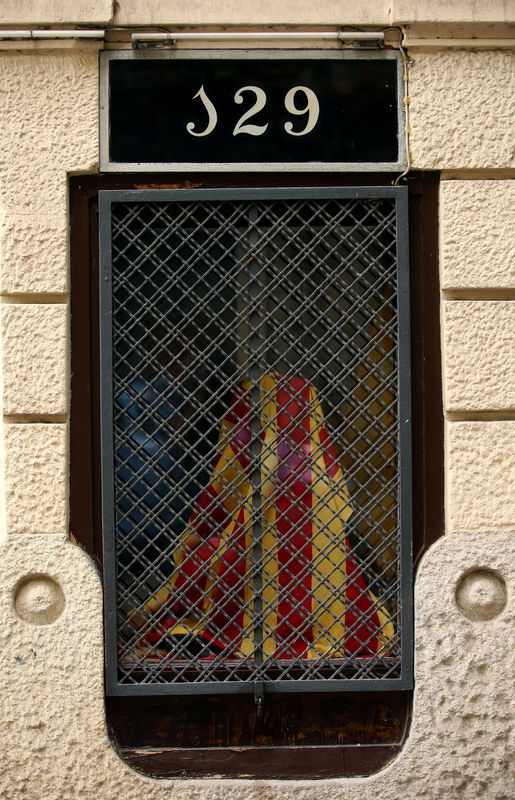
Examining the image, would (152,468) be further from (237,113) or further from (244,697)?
(237,113)

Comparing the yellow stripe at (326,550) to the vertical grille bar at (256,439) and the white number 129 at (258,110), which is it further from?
the white number 129 at (258,110)

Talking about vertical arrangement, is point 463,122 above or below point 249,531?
above

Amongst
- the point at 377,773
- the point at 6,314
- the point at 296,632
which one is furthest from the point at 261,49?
the point at 377,773

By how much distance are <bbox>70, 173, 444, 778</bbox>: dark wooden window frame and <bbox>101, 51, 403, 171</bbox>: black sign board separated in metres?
0.10

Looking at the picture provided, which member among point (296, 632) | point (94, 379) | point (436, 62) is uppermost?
point (436, 62)

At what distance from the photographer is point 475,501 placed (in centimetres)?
388

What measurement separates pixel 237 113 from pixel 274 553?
2085mm

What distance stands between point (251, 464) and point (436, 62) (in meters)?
2.10

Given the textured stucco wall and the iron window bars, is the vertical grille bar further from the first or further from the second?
the textured stucco wall

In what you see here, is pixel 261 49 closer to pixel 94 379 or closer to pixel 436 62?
pixel 436 62

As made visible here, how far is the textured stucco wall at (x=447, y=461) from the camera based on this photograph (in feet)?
12.4

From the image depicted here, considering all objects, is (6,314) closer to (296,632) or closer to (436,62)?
(296,632)

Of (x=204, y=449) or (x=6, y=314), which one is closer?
(x=6, y=314)

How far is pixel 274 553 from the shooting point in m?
3.91
